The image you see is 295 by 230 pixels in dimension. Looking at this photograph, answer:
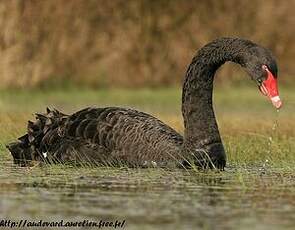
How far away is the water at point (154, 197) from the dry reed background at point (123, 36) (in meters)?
8.17

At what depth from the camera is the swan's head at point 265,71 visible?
23.6 ft

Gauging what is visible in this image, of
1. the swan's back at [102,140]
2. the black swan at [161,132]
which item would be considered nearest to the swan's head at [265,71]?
the black swan at [161,132]

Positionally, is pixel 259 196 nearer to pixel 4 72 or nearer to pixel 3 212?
pixel 3 212

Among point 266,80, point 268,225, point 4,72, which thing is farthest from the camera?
point 4,72

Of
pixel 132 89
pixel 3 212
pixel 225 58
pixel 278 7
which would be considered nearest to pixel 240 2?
pixel 278 7

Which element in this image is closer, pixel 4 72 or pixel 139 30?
pixel 4 72

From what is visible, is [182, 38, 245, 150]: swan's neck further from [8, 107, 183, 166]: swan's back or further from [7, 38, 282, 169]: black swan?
[8, 107, 183, 166]: swan's back

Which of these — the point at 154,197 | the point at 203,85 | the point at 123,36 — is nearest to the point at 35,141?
the point at 203,85

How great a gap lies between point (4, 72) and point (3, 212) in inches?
383

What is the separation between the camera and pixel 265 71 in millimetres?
7258

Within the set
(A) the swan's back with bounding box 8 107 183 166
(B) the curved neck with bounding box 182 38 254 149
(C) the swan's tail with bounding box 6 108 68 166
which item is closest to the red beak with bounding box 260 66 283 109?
(B) the curved neck with bounding box 182 38 254 149

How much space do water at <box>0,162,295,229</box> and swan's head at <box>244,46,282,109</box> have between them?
0.50m

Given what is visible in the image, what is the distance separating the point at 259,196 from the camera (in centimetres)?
621

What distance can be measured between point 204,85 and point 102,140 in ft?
2.49
